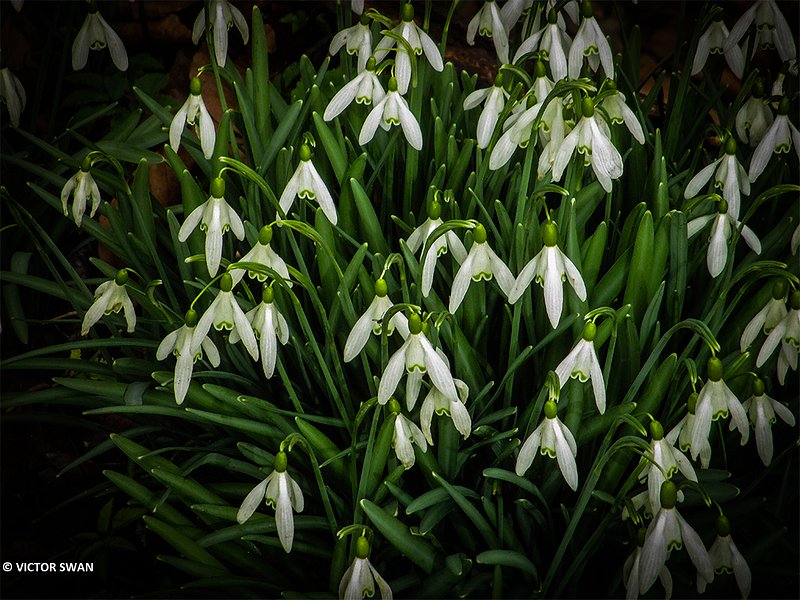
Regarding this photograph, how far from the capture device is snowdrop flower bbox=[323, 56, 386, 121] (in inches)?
62.3

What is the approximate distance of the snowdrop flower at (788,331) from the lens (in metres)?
1.39

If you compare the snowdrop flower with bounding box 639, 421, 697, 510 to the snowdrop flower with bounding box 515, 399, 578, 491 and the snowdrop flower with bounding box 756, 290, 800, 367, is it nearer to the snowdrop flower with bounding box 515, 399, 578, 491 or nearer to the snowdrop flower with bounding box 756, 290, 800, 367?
the snowdrop flower with bounding box 515, 399, 578, 491

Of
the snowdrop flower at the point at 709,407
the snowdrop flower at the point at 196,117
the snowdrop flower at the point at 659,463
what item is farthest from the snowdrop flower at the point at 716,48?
the snowdrop flower at the point at 196,117

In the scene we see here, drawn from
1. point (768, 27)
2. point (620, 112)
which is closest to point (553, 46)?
point (620, 112)

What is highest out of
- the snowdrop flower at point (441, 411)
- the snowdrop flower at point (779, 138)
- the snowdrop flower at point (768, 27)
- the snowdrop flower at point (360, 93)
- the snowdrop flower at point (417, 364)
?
the snowdrop flower at point (768, 27)

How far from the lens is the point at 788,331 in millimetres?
1405

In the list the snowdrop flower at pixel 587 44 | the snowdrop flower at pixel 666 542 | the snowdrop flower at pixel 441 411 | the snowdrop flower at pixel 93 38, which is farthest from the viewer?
the snowdrop flower at pixel 93 38

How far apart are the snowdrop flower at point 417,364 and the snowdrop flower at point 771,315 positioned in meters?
0.55

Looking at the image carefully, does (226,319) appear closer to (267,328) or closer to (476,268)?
(267,328)

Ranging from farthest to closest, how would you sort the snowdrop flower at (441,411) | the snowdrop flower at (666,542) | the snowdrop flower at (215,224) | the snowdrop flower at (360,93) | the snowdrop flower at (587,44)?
the snowdrop flower at (587,44)
the snowdrop flower at (360,93)
the snowdrop flower at (215,224)
the snowdrop flower at (441,411)
the snowdrop flower at (666,542)

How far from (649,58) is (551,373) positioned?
2.72m

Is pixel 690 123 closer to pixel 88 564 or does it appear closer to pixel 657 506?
pixel 657 506

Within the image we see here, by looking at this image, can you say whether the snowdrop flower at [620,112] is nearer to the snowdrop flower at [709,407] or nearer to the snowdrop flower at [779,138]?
the snowdrop flower at [779,138]

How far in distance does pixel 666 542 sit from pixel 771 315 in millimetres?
466
